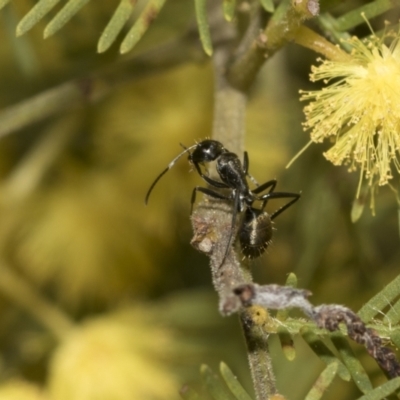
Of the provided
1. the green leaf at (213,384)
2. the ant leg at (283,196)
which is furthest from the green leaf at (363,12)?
the green leaf at (213,384)

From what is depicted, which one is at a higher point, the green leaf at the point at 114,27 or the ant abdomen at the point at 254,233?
the green leaf at the point at 114,27

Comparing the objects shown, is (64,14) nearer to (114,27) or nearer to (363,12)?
(114,27)

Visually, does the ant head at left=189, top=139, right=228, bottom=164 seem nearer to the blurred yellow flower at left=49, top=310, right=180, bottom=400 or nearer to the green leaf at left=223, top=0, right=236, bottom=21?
the green leaf at left=223, top=0, right=236, bottom=21

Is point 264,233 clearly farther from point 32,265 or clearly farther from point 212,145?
point 32,265

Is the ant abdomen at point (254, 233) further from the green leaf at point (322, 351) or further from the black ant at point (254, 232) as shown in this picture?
the green leaf at point (322, 351)

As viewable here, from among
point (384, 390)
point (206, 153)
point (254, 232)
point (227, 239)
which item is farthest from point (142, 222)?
point (384, 390)
